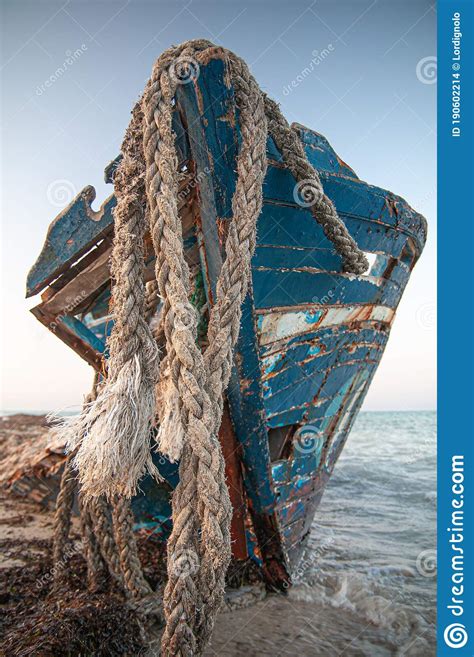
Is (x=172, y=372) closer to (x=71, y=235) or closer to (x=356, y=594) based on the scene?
(x=71, y=235)

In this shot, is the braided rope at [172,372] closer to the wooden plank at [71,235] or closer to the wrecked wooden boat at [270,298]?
the wrecked wooden boat at [270,298]

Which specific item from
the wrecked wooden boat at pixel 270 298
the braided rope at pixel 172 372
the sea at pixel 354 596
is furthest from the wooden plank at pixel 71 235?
the sea at pixel 354 596

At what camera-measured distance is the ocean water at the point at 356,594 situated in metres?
2.48

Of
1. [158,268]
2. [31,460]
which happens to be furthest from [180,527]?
[31,460]

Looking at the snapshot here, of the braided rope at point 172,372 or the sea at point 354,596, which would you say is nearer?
the braided rope at point 172,372

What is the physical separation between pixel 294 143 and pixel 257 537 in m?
2.01

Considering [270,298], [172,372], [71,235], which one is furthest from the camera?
[71,235]

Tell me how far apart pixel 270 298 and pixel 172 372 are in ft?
2.97

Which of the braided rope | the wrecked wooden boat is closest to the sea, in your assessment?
the wrecked wooden boat

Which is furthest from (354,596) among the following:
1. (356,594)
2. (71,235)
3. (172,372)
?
(71,235)

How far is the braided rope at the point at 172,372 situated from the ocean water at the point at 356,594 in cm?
108

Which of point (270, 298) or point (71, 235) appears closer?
point (270, 298)

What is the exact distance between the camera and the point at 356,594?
3.16 meters

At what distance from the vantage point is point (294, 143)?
205 centimetres
